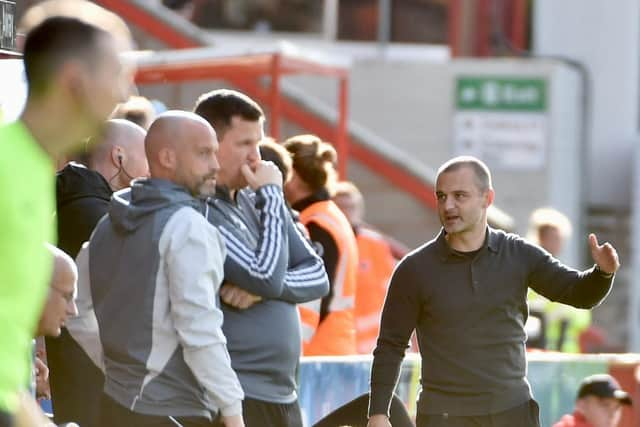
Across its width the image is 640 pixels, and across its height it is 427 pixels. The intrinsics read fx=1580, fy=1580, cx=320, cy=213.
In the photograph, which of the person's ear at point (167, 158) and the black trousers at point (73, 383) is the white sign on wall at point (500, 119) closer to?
the black trousers at point (73, 383)

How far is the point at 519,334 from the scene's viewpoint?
20.2 ft

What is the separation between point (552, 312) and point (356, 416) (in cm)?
515

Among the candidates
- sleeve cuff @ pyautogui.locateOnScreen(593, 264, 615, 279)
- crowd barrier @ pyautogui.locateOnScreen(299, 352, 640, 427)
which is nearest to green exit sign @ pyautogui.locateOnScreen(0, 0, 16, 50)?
crowd barrier @ pyautogui.locateOnScreen(299, 352, 640, 427)

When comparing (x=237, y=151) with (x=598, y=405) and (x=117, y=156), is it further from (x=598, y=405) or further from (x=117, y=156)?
(x=598, y=405)

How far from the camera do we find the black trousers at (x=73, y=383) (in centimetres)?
571

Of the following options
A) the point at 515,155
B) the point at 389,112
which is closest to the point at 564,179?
the point at 515,155

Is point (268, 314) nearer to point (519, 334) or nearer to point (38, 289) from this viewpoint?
point (519, 334)

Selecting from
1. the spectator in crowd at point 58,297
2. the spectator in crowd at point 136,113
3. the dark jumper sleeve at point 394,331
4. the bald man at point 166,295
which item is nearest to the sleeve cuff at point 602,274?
the dark jumper sleeve at point 394,331

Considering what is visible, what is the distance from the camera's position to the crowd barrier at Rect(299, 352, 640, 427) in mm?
7543

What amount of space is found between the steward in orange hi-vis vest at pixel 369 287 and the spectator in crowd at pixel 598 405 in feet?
6.44

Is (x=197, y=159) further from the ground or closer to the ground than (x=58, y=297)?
further from the ground

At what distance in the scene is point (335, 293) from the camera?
7.41 m

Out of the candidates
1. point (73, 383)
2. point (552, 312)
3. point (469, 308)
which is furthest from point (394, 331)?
point (552, 312)

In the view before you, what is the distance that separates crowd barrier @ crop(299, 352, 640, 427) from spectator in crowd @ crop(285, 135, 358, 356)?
132 millimetres
